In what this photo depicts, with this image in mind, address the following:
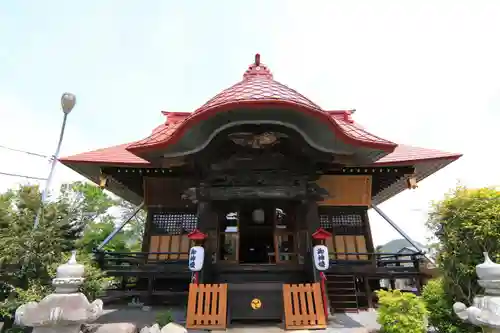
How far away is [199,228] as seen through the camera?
26.2 ft

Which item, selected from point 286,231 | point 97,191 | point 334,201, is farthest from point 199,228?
point 97,191

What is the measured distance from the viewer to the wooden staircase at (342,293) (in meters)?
8.70

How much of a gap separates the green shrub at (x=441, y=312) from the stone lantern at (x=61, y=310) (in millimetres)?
6215

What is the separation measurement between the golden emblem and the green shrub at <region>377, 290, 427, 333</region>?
2.61 meters

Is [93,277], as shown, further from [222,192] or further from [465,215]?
[465,215]

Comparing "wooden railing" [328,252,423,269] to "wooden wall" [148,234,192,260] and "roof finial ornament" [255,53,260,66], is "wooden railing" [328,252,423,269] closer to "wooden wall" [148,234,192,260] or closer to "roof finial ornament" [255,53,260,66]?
"wooden wall" [148,234,192,260]

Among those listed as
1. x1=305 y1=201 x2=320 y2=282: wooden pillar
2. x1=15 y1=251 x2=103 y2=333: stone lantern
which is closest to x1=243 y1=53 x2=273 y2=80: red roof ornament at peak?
x1=305 y1=201 x2=320 y2=282: wooden pillar

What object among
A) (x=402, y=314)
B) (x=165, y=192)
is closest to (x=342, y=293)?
(x=402, y=314)

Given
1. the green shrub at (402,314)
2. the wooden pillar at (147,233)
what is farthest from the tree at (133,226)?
the green shrub at (402,314)

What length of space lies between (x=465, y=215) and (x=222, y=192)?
530 centimetres

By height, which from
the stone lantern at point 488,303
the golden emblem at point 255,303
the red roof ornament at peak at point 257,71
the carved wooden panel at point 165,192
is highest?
the red roof ornament at peak at point 257,71

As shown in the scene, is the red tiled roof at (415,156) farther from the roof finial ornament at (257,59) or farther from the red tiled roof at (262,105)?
the roof finial ornament at (257,59)

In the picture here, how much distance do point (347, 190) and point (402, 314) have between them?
19.0ft

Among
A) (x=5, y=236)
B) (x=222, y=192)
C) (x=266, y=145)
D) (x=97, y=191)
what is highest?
(x=97, y=191)
